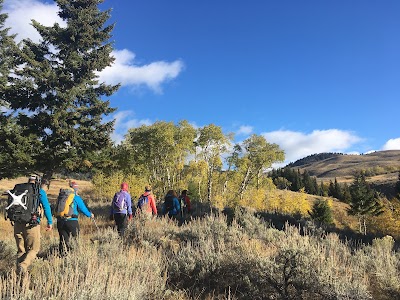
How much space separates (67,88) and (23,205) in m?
16.8

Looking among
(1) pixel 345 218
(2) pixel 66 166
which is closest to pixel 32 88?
(2) pixel 66 166

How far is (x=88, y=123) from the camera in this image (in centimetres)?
2111

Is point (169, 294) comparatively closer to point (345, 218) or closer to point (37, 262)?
point (37, 262)

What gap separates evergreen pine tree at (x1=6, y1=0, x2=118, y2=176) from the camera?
19672 mm

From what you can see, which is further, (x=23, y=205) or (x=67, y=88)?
(x=67, y=88)

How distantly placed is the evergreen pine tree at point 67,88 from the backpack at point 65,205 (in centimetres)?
1262

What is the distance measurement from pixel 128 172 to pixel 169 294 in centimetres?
3228

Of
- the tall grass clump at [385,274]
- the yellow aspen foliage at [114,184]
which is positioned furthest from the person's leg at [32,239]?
the yellow aspen foliage at [114,184]

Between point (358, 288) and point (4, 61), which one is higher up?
point (4, 61)

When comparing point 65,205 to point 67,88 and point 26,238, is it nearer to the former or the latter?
point 26,238

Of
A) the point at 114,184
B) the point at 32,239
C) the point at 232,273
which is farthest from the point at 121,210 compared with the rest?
the point at 114,184

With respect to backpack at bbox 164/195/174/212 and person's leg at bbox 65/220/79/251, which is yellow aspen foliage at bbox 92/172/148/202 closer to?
backpack at bbox 164/195/174/212

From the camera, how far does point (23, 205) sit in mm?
6102

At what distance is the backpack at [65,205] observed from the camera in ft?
24.7
